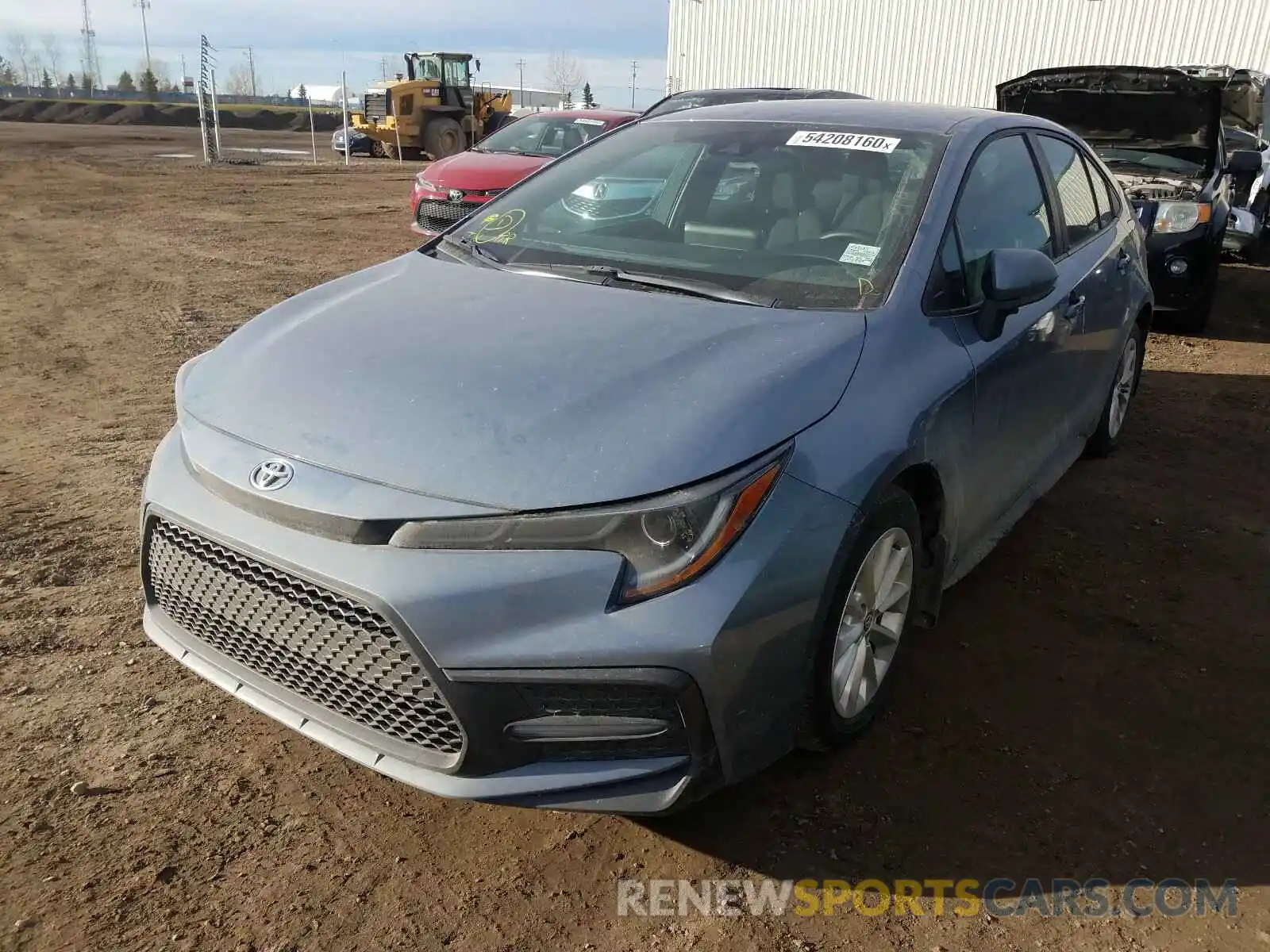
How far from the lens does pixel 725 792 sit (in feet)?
8.63

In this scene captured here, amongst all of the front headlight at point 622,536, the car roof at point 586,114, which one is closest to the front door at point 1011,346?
the front headlight at point 622,536

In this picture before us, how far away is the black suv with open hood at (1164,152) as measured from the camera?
7.61m

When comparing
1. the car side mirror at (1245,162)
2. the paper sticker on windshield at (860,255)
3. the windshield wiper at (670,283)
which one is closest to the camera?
the windshield wiper at (670,283)

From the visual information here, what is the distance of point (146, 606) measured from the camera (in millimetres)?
2633

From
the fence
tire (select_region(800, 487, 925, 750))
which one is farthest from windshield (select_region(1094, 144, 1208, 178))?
the fence

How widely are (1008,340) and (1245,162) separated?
237 inches

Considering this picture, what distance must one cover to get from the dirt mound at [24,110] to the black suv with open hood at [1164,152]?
50882 mm

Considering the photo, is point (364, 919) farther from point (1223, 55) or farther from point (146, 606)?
point (1223, 55)

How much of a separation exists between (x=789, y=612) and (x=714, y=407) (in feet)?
1.57

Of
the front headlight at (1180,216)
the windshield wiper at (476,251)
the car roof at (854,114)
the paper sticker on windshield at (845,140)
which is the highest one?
the car roof at (854,114)

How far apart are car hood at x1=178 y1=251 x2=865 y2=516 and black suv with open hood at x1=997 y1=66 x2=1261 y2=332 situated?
20.3ft

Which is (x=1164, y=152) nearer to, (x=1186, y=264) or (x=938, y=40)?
(x=1186, y=264)

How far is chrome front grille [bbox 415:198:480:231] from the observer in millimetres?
11031

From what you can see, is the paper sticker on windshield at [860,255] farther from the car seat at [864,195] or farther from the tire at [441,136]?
A: the tire at [441,136]
